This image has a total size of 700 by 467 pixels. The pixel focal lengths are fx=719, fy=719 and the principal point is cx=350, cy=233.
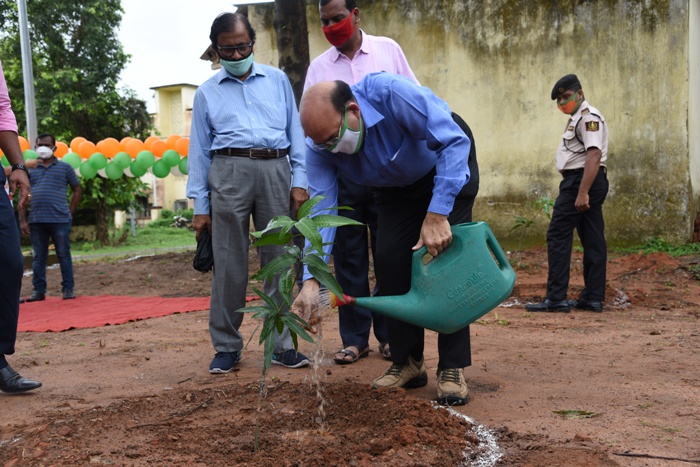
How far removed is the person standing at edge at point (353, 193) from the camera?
3.95 m

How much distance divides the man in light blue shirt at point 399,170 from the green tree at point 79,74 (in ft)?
53.0

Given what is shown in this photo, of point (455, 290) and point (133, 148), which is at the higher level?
point (133, 148)

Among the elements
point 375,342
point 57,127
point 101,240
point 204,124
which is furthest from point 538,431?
point 57,127

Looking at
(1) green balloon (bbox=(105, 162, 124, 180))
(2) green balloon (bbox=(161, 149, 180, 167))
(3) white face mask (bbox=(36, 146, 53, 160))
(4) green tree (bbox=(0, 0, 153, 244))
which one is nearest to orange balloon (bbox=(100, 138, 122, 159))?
(1) green balloon (bbox=(105, 162, 124, 180))

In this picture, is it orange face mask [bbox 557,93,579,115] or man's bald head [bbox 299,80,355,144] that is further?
orange face mask [bbox 557,93,579,115]

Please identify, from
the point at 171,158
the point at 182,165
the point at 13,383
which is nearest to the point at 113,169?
the point at 171,158

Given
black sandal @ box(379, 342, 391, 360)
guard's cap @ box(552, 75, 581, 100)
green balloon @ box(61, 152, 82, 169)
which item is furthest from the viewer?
green balloon @ box(61, 152, 82, 169)

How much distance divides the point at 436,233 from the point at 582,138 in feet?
10.6

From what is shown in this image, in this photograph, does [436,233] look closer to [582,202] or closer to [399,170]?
[399,170]

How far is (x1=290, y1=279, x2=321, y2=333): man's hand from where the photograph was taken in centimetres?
285

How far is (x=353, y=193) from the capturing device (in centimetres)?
389

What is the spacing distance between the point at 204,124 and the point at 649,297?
4311 millimetres

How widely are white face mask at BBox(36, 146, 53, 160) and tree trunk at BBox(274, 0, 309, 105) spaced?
2.68 metres

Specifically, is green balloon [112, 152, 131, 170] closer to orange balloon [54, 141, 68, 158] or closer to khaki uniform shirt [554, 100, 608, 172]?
orange balloon [54, 141, 68, 158]
